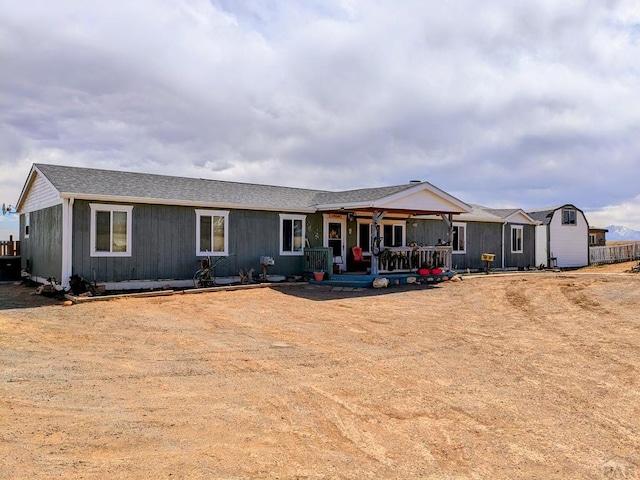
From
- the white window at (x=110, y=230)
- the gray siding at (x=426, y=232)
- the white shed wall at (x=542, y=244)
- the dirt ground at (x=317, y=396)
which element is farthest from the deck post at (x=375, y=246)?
the white shed wall at (x=542, y=244)

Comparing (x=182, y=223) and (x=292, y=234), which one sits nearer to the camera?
(x=182, y=223)

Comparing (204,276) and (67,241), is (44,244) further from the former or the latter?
(204,276)

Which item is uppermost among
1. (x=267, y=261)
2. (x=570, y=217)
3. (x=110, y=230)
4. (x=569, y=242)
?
(x=570, y=217)

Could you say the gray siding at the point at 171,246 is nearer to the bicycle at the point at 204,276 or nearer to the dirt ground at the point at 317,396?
the bicycle at the point at 204,276

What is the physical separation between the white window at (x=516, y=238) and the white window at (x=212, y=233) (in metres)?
16.0

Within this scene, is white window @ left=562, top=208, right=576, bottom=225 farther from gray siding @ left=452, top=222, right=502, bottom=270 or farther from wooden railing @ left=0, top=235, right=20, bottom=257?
wooden railing @ left=0, top=235, right=20, bottom=257

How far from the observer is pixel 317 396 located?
5.30 m

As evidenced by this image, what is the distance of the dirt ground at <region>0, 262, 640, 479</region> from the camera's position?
3752 mm

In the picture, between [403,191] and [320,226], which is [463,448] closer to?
[403,191]

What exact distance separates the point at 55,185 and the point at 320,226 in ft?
28.5

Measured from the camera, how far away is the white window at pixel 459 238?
22.5 meters

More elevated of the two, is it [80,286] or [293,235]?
[293,235]

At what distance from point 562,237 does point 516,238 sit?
5.03 metres

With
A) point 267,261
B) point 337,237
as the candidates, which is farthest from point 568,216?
point 267,261
